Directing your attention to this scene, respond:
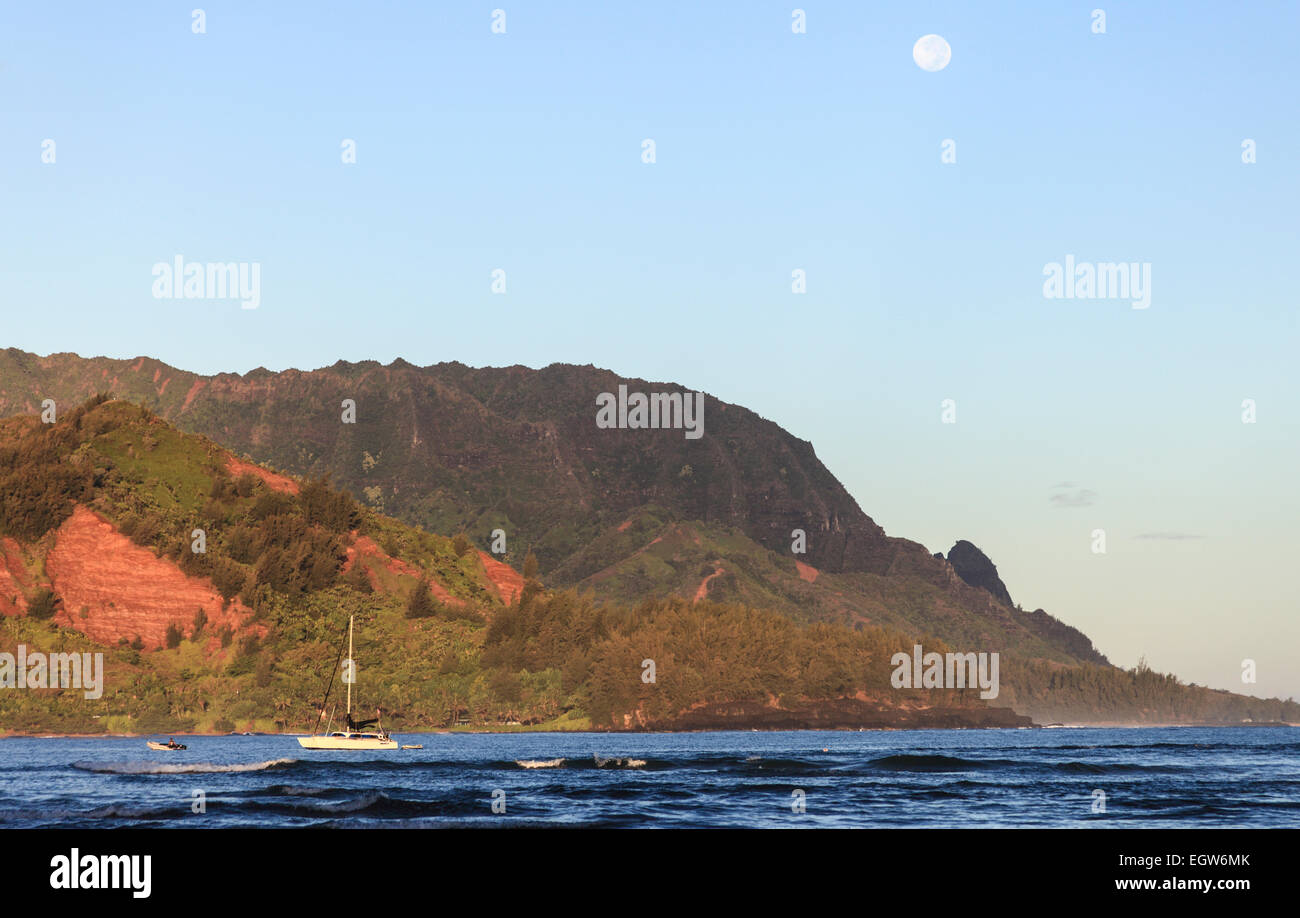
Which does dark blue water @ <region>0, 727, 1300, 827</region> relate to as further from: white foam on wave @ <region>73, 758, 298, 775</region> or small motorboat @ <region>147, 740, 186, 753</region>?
small motorboat @ <region>147, 740, 186, 753</region>

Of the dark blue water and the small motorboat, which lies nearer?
the dark blue water

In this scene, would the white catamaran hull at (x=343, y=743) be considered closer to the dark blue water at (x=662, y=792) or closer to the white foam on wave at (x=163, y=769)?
the dark blue water at (x=662, y=792)

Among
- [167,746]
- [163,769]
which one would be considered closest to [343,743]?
[167,746]

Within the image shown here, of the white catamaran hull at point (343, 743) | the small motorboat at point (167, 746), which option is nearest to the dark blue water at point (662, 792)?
the small motorboat at point (167, 746)

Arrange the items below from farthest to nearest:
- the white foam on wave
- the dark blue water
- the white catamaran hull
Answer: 1. the white catamaran hull
2. the white foam on wave
3. the dark blue water

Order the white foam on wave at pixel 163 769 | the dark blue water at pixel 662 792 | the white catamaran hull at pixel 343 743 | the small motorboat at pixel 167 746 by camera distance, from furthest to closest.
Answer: the white catamaran hull at pixel 343 743, the small motorboat at pixel 167 746, the white foam on wave at pixel 163 769, the dark blue water at pixel 662 792

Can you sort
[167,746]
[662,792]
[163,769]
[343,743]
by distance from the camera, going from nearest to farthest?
1. [662,792]
2. [163,769]
3. [167,746]
4. [343,743]

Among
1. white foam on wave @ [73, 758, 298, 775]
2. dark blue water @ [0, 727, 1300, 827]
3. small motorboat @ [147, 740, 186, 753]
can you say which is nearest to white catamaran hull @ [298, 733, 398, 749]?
small motorboat @ [147, 740, 186, 753]

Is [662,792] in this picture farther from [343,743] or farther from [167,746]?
[343,743]
